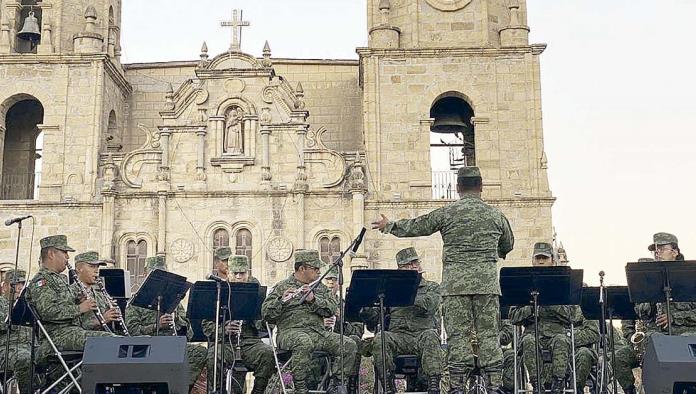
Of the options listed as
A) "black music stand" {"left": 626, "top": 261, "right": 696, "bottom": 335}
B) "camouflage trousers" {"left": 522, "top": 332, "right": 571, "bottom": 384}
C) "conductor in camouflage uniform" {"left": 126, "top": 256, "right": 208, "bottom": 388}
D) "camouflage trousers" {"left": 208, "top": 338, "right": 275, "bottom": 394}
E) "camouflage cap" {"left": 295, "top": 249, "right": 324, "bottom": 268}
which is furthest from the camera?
"conductor in camouflage uniform" {"left": 126, "top": 256, "right": 208, "bottom": 388}

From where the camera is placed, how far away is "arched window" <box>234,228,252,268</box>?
25297 millimetres

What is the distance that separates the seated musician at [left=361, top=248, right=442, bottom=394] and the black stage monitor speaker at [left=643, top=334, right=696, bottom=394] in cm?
322

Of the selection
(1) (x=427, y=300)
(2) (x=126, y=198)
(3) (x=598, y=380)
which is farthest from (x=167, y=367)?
(2) (x=126, y=198)

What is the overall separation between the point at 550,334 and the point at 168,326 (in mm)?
5361

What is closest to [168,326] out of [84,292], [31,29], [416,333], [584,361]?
[84,292]

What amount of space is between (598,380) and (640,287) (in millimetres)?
2844

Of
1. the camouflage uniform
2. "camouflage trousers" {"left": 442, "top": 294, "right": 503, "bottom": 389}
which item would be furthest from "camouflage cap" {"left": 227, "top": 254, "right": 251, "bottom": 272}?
"camouflage trousers" {"left": 442, "top": 294, "right": 503, "bottom": 389}

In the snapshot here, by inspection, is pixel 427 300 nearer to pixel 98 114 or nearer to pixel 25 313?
pixel 25 313

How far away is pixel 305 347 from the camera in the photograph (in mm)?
12469

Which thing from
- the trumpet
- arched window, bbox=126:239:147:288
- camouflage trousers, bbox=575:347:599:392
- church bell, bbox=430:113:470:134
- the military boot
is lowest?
the military boot

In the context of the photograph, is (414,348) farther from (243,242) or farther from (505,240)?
(243,242)

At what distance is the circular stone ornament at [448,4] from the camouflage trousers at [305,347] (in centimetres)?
1612

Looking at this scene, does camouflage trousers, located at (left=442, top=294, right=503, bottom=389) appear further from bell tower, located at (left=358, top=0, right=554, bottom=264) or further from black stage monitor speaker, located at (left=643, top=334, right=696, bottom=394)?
bell tower, located at (left=358, top=0, right=554, bottom=264)

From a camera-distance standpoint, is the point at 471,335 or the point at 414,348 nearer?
the point at 471,335
